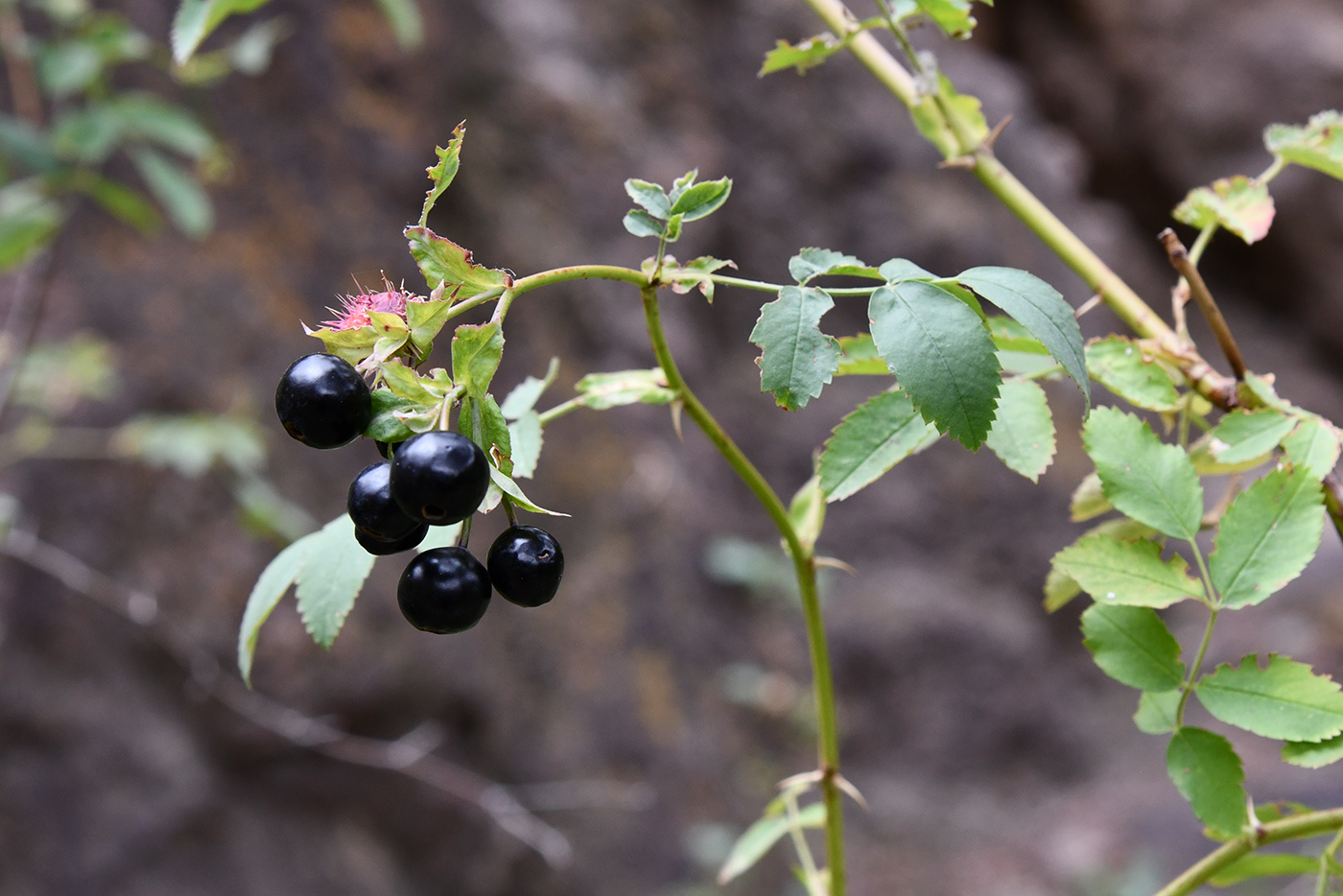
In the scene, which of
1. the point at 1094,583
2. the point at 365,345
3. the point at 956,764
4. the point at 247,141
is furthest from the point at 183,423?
the point at 956,764

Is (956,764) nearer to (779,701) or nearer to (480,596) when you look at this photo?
(779,701)

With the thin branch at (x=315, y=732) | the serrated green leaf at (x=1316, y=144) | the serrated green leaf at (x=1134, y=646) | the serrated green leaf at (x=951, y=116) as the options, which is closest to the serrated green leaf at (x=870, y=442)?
the serrated green leaf at (x=1134, y=646)

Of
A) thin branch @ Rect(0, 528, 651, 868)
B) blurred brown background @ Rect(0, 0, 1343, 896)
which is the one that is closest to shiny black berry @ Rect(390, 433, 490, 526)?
thin branch @ Rect(0, 528, 651, 868)

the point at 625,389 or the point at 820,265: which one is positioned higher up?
the point at 820,265

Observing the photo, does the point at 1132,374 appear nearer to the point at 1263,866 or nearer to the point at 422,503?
the point at 1263,866

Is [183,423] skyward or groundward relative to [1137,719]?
groundward

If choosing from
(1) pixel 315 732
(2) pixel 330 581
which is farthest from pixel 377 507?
(1) pixel 315 732
